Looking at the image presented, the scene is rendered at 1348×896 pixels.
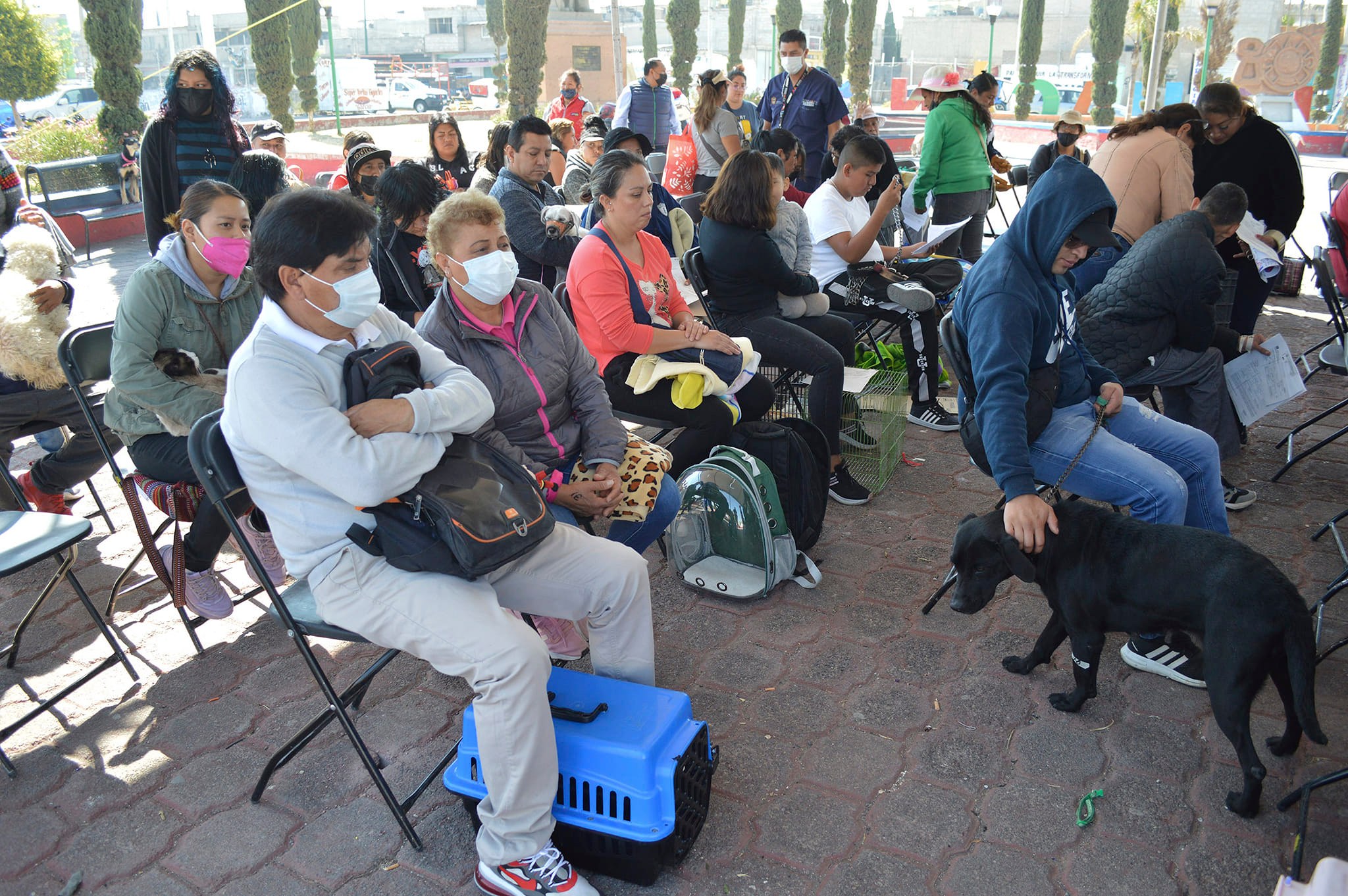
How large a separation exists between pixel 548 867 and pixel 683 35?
110 ft

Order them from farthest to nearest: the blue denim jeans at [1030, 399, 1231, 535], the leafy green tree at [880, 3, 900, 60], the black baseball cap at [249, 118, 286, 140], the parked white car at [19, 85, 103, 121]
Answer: the leafy green tree at [880, 3, 900, 60] → the parked white car at [19, 85, 103, 121] → the black baseball cap at [249, 118, 286, 140] → the blue denim jeans at [1030, 399, 1231, 535]

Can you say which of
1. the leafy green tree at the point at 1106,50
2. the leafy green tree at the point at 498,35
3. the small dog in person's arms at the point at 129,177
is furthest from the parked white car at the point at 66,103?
the leafy green tree at the point at 1106,50

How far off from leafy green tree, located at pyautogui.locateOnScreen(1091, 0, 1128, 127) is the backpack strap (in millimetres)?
31957

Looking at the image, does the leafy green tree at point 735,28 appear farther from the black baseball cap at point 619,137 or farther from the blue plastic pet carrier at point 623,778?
the blue plastic pet carrier at point 623,778

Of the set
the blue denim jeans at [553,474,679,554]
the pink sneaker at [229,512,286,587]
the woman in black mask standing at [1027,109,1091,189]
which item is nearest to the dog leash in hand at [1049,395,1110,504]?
the blue denim jeans at [553,474,679,554]

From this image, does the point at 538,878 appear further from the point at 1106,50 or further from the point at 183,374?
the point at 1106,50

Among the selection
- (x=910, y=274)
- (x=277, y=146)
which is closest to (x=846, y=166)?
(x=910, y=274)

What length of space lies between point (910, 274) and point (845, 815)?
3625 millimetres

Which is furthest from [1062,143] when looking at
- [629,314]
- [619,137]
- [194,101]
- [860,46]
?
[860,46]

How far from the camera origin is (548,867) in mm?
2131

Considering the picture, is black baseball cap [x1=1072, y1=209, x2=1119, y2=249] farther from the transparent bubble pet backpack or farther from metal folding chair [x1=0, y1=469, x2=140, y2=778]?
metal folding chair [x1=0, y1=469, x2=140, y2=778]

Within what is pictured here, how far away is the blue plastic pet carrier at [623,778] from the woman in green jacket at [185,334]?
1.36 metres

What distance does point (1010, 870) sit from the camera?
Result: 2246 millimetres

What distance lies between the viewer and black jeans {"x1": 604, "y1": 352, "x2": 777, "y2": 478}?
367 cm
